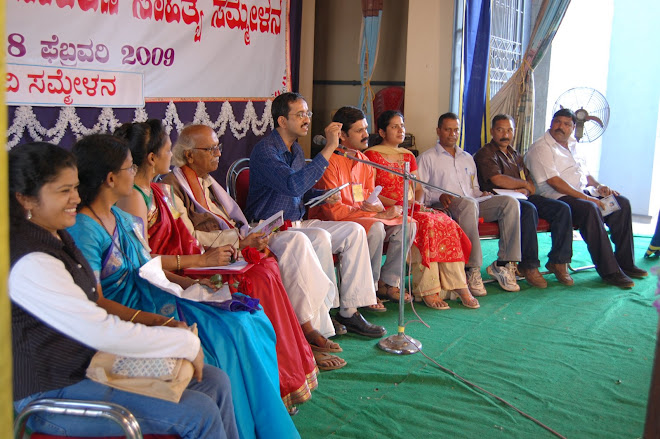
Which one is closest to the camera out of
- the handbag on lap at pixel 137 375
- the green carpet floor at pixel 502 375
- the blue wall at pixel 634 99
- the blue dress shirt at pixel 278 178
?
the handbag on lap at pixel 137 375

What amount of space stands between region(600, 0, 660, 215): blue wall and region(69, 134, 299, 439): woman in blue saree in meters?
6.37

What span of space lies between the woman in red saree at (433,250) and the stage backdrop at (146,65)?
61.2 inches

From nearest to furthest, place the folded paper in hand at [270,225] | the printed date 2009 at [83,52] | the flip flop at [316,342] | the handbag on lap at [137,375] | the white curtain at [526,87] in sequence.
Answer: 1. the handbag on lap at [137,375]
2. the folded paper in hand at [270,225]
3. the flip flop at [316,342]
4. the printed date 2009 at [83,52]
5. the white curtain at [526,87]

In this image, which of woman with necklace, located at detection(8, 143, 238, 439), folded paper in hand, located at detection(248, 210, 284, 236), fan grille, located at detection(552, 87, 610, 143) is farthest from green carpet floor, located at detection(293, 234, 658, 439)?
fan grille, located at detection(552, 87, 610, 143)

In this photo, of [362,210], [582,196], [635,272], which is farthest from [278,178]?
[635,272]

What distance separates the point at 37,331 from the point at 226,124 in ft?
12.3

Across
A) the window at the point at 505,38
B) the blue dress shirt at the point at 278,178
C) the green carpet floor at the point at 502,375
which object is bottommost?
the green carpet floor at the point at 502,375

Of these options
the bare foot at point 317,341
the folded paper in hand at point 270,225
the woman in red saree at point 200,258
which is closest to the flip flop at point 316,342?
the bare foot at point 317,341

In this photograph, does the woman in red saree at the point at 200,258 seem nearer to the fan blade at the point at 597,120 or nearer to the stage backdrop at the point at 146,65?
the stage backdrop at the point at 146,65

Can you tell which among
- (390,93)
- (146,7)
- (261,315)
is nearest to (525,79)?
(390,93)

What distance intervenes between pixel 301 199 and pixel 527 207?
176 cm

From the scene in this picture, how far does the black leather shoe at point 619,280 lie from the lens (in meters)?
4.32

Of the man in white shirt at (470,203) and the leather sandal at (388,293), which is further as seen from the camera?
the man in white shirt at (470,203)

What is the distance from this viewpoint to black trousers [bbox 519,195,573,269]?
432cm
